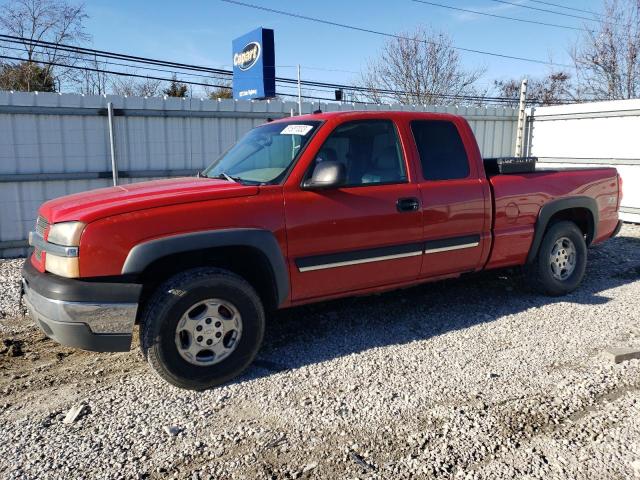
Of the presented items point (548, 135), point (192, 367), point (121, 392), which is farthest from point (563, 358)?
point (548, 135)

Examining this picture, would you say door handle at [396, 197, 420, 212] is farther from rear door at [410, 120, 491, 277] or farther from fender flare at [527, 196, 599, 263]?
fender flare at [527, 196, 599, 263]

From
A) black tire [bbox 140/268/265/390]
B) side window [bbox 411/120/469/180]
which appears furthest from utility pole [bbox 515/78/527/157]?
black tire [bbox 140/268/265/390]

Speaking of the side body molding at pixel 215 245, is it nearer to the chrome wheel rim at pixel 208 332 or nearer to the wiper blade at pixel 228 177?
the chrome wheel rim at pixel 208 332

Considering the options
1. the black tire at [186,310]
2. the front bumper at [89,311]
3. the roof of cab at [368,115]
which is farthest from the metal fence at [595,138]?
the front bumper at [89,311]

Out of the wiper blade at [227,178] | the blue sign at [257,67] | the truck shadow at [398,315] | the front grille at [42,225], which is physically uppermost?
the blue sign at [257,67]

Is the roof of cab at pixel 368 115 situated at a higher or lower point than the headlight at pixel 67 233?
higher

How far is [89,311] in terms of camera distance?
326 cm

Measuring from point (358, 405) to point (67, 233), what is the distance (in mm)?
2151

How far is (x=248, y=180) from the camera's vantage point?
13.5 feet

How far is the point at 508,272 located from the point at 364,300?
2097 millimetres

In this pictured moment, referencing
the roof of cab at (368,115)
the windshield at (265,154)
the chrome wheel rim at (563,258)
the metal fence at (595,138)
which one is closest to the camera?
the windshield at (265,154)

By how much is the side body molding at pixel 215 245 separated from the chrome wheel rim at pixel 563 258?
10.7 ft

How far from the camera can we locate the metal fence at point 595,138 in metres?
10.5

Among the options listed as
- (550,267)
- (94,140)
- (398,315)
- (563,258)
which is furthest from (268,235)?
(94,140)
